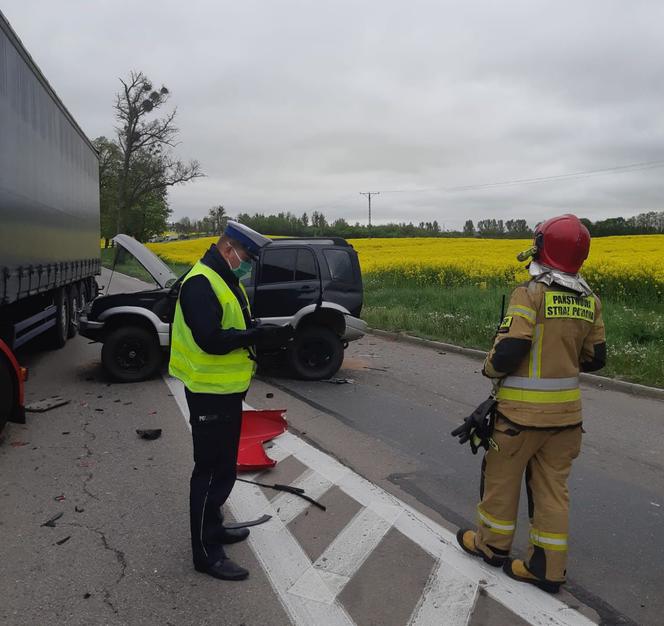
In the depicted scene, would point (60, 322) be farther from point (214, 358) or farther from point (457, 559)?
point (457, 559)

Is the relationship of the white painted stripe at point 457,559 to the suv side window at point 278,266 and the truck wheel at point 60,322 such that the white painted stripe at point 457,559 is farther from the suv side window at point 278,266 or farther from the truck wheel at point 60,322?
the truck wheel at point 60,322

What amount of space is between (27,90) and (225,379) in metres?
6.34

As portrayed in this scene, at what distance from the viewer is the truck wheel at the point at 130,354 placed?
815cm

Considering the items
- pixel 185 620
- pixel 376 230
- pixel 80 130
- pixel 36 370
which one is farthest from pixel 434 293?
pixel 376 230

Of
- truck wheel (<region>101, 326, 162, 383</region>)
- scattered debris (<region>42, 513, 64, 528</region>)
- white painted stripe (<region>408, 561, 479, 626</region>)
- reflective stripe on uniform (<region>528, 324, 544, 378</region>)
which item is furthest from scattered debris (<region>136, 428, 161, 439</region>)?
reflective stripe on uniform (<region>528, 324, 544, 378</region>)

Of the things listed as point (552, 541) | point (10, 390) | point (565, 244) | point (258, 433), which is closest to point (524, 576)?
point (552, 541)

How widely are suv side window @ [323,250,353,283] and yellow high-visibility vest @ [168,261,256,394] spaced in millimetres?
5722

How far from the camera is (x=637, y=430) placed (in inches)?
253

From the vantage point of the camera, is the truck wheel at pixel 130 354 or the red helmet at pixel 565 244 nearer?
the red helmet at pixel 565 244

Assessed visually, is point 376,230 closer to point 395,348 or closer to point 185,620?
point 395,348

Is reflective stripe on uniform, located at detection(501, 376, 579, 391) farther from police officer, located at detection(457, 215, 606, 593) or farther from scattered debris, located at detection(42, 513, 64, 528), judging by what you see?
scattered debris, located at detection(42, 513, 64, 528)

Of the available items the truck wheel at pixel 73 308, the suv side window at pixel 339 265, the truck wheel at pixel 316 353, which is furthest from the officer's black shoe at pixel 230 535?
the truck wheel at pixel 73 308

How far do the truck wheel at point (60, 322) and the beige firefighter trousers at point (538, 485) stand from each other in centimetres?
940

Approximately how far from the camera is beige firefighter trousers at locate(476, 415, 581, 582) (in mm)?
3146
